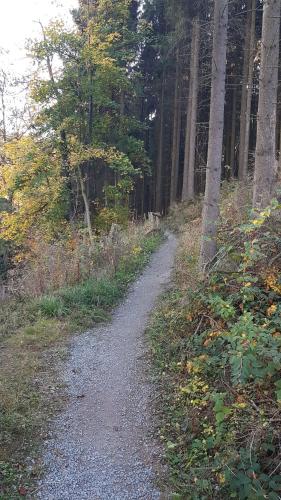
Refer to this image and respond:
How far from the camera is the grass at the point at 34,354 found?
13.7ft

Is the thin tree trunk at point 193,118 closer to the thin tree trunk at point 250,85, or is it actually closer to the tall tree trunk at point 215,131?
the thin tree trunk at point 250,85

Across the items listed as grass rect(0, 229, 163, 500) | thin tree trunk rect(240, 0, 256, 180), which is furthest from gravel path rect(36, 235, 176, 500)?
thin tree trunk rect(240, 0, 256, 180)

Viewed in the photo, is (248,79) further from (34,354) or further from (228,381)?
(228,381)

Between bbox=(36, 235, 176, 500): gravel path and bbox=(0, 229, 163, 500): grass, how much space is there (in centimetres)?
21

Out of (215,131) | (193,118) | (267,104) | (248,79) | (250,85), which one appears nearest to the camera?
(267,104)

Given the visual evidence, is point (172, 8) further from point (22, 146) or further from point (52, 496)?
point (52, 496)

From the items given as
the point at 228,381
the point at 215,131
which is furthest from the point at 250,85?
the point at 228,381

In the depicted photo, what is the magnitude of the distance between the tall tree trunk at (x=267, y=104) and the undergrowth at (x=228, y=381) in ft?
2.88

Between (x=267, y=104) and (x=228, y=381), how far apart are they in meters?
4.67

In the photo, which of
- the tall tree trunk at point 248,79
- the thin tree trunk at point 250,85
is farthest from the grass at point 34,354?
the tall tree trunk at point 248,79

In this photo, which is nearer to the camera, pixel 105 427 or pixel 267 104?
pixel 105 427

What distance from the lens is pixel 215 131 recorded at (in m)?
7.46

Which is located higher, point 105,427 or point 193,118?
point 193,118

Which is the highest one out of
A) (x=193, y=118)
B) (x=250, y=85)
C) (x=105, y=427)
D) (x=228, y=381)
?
(x=250, y=85)
